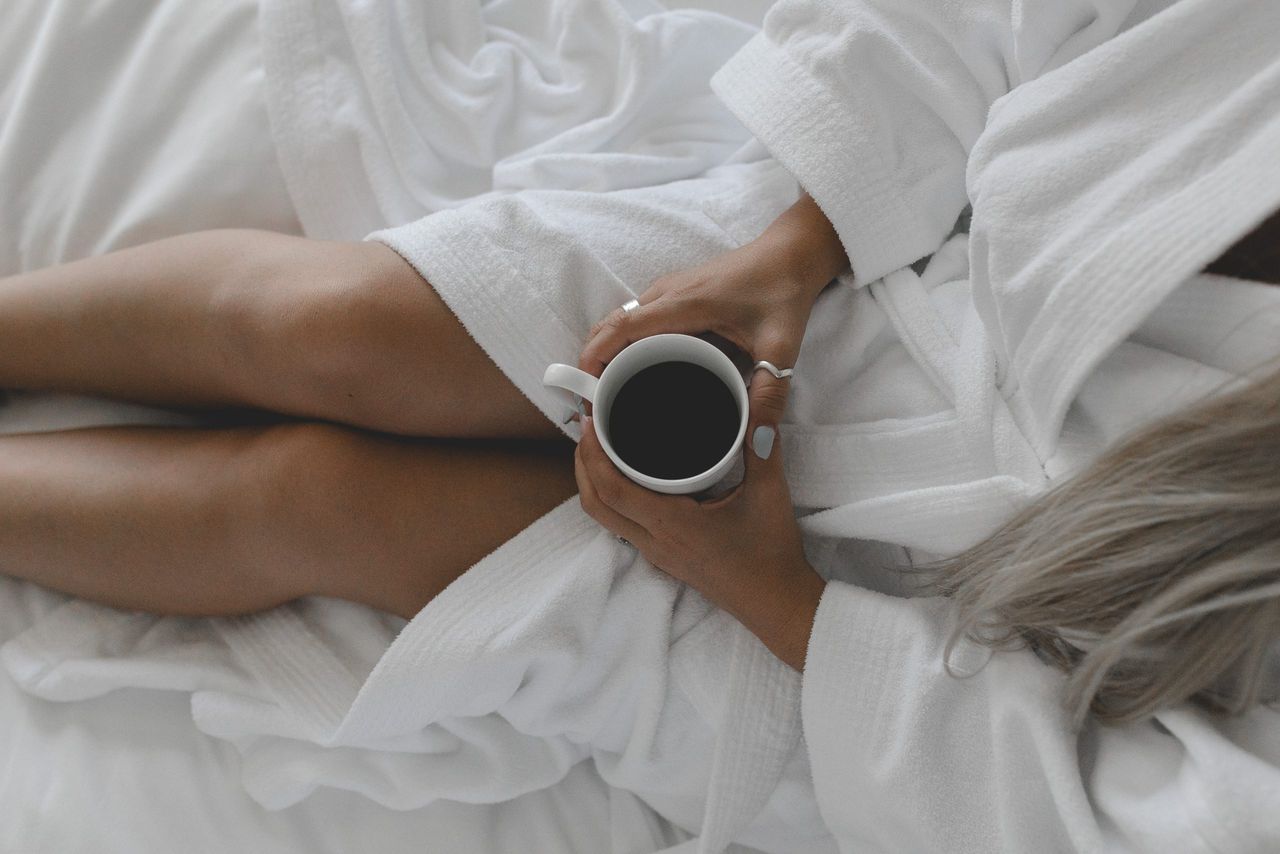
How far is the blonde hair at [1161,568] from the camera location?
1.69 feet

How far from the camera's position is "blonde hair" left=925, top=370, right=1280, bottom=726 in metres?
0.51

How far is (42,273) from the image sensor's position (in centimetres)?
81

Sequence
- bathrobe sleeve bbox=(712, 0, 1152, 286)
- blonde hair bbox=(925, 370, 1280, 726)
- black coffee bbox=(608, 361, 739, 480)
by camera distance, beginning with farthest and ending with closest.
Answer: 1. bathrobe sleeve bbox=(712, 0, 1152, 286)
2. black coffee bbox=(608, 361, 739, 480)
3. blonde hair bbox=(925, 370, 1280, 726)

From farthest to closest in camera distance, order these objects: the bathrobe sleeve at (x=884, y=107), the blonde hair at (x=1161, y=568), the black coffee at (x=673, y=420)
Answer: the bathrobe sleeve at (x=884, y=107) → the black coffee at (x=673, y=420) → the blonde hair at (x=1161, y=568)

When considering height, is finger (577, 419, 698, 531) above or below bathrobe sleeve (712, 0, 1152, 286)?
below

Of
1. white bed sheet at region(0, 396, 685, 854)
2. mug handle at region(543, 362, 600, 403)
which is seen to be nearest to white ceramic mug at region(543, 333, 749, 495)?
mug handle at region(543, 362, 600, 403)

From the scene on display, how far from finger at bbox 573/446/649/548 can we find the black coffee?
0.06m

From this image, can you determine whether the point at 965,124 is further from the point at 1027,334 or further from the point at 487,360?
the point at 487,360

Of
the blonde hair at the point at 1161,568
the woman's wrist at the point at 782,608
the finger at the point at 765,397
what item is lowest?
the woman's wrist at the point at 782,608

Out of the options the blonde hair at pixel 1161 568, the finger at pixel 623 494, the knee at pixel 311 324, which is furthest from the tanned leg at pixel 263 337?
the blonde hair at pixel 1161 568

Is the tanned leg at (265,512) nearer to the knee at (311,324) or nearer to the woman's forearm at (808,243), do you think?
the knee at (311,324)

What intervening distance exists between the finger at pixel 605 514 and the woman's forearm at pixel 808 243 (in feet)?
0.72

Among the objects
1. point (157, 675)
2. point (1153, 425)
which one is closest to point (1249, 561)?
point (1153, 425)

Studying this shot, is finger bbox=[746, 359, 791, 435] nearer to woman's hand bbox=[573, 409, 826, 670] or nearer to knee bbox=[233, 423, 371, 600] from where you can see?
woman's hand bbox=[573, 409, 826, 670]
